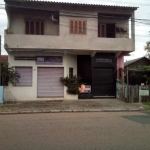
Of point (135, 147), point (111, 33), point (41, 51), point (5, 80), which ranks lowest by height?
point (135, 147)

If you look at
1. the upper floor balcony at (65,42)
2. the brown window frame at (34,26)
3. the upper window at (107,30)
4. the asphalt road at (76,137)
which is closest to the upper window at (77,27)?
the upper floor balcony at (65,42)

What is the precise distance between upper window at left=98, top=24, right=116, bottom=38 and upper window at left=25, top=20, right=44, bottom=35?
4.86 metres

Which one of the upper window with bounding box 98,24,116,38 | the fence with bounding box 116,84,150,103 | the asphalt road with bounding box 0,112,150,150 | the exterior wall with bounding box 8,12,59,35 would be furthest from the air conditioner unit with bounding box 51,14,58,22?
the asphalt road with bounding box 0,112,150,150

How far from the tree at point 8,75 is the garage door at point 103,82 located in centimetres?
624

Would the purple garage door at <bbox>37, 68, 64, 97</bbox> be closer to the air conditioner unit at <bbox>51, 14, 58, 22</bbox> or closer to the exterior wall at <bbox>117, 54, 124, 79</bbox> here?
the air conditioner unit at <bbox>51, 14, 58, 22</bbox>

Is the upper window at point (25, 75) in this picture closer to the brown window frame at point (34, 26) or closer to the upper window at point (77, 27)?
the brown window frame at point (34, 26)

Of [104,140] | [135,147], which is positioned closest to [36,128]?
[104,140]

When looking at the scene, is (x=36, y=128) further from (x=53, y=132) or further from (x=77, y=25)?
(x=77, y=25)

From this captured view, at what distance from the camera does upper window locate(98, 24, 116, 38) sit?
20.0 meters

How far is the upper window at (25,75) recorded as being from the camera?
18.5m

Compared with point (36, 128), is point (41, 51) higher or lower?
higher

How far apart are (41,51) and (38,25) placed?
2.47 meters

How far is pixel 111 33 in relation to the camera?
2019 cm

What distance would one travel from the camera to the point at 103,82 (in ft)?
64.0
